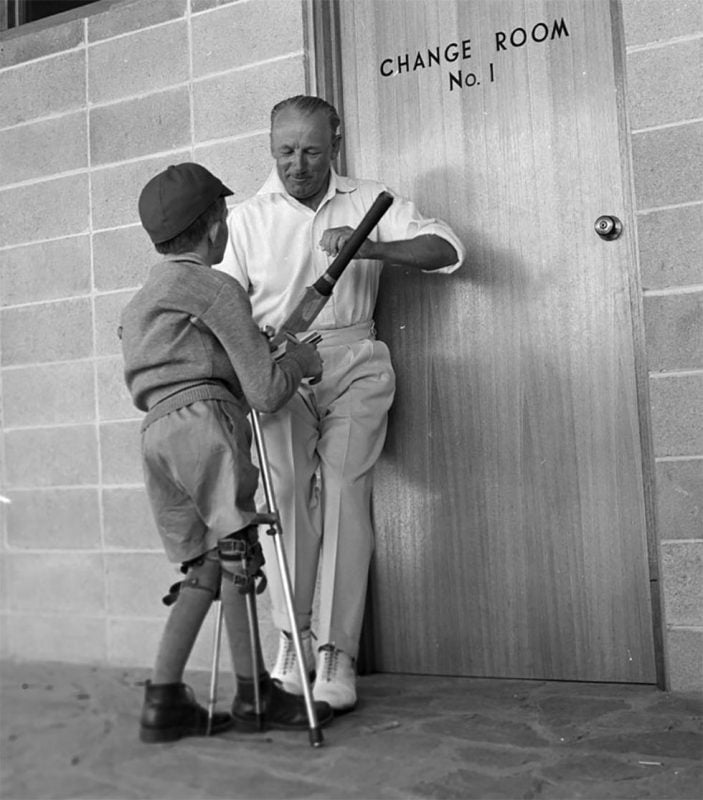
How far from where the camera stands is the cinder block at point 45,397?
2.76 feet

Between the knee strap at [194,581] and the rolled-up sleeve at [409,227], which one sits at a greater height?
the rolled-up sleeve at [409,227]

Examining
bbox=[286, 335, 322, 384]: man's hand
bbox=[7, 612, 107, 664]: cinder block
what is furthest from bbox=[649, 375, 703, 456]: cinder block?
bbox=[7, 612, 107, 664]: cinder block

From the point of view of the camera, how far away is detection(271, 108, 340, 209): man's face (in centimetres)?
215

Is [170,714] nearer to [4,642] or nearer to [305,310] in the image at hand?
[4,642]

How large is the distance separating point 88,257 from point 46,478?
6.89ft

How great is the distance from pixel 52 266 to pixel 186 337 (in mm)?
1509

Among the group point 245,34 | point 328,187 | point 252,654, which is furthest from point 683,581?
point 245,34

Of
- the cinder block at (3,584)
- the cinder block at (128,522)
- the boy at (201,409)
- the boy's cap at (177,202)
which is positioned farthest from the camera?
the boy's cap at (177,202)

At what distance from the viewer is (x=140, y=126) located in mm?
2701

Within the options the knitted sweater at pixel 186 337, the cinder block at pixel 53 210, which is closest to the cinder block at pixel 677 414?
the knitted sweater at pixel 186 337

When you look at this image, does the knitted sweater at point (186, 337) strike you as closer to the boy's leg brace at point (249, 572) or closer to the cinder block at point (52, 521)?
the boy's leg brace at point (249, 572)

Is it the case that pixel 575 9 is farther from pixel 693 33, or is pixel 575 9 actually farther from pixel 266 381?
pixel 266 381

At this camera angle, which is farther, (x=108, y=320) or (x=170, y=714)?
(x=108, y=320)

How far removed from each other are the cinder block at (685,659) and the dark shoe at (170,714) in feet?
4.86
